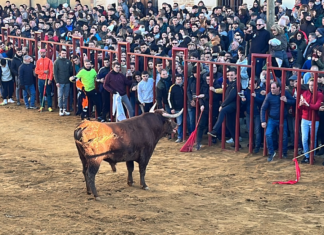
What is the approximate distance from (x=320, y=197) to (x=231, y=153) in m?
3.38

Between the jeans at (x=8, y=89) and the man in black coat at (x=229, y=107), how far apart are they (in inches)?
317

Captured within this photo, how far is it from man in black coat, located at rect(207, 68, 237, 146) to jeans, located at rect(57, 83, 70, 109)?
546 cm

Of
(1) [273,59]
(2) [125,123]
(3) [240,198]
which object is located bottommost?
(3) [240,198]

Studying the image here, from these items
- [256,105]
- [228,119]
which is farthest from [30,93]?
[256,105]

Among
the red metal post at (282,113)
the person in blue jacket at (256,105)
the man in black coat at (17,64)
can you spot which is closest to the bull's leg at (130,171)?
the person in blue jacket at (256,105)

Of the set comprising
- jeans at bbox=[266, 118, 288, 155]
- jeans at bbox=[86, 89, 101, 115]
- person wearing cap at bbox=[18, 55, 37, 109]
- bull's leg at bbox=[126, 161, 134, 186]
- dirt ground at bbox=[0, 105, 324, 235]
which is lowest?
dirt ground at bbox=[0, 105, 324, 235]

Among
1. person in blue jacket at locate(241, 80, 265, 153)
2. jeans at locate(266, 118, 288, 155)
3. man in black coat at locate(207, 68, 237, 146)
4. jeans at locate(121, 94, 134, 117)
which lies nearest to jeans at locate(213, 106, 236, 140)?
man in black coat at locate(207, 68, 237, 146)

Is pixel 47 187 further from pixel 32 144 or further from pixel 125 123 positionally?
pixel 32 144

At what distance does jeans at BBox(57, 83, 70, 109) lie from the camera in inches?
693

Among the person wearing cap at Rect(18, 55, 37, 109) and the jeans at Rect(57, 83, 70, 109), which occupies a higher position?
the person wearing cap at Rect(18, 55, 37, 109)

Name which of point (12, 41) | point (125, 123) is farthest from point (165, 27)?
point (125, 123)

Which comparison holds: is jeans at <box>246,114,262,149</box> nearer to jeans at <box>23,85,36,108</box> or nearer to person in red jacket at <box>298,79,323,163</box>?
person in red jacket at <box>298,79,323,163</box>

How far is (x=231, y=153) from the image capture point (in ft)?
44.2

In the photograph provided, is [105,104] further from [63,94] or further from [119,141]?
[119,141]
